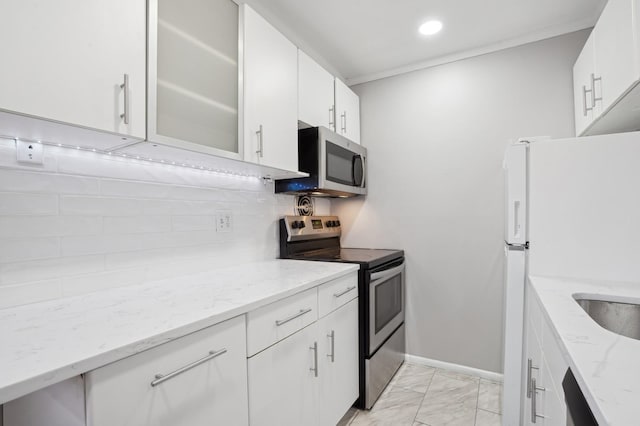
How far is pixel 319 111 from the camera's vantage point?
2246 millimetres

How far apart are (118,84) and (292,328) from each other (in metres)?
1.13

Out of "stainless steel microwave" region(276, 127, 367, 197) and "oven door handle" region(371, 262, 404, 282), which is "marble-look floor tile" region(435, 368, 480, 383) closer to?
"oven door handle" region(371, 262, 404, 282)

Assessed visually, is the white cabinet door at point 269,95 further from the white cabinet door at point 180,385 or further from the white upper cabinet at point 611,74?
the white upper cabinet at point 611,74

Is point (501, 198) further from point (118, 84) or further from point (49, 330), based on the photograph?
point (49, 330)

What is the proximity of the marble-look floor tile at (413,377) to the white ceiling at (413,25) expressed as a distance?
246cm

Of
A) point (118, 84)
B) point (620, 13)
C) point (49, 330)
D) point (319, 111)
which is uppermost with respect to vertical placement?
point (620, 13)

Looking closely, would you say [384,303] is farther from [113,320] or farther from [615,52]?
[615,52]

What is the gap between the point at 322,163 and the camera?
6.96 ft

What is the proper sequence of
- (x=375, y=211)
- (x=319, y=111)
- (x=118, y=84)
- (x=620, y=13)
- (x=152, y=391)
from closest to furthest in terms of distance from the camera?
1. (x=152, y=391)
2. (x=118, y=84)
3. (x=620, y=13)
4. (x=319, y=111)
5. (x=375, y=211)

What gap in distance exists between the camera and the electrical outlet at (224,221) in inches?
72.5

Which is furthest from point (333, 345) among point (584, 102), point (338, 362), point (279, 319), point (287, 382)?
point (584, 102)

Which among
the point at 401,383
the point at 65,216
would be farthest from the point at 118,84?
the point at 401,383

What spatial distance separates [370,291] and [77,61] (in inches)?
68.8

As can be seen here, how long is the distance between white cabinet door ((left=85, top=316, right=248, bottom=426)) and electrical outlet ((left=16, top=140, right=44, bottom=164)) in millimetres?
833
